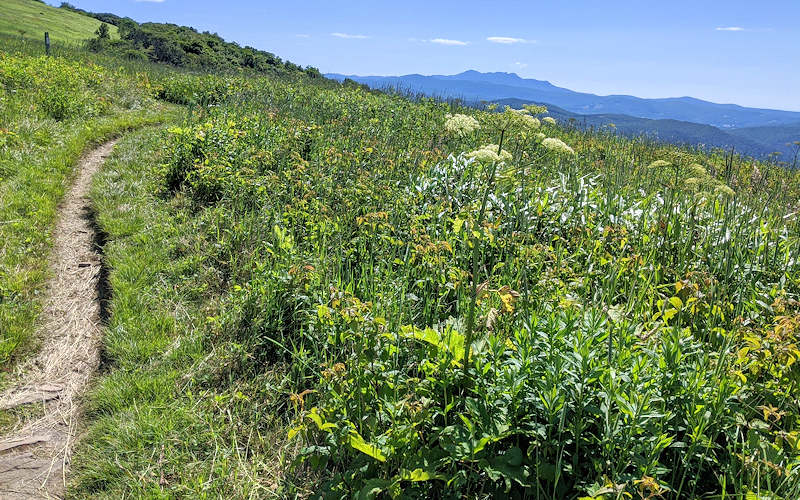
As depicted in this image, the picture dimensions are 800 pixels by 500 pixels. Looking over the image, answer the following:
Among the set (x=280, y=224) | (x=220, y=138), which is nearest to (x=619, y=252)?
(x=280, y=224)

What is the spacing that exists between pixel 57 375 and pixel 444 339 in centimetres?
334

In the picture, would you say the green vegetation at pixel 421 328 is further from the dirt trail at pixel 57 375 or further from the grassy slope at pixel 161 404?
the dirt trail at pixel 57 375

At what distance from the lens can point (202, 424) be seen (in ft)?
11.4

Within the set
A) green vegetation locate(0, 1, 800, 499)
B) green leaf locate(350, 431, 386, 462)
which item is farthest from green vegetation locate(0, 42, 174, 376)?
green leaf locate(350, 431, 386, 462)

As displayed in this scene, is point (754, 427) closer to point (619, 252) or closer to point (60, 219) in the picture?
point (619, 252)

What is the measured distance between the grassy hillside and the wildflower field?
4818 centimetres

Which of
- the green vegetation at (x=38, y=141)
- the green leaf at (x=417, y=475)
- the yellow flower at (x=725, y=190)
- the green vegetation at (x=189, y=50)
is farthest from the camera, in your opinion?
the green vegetation at (x=189, y=50)

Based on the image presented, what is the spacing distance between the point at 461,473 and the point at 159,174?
7732 millimetres

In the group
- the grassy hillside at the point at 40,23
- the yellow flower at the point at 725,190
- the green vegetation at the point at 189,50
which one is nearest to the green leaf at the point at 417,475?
the yellow flower at the point at 725,190

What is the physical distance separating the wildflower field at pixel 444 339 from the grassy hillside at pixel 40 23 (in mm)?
48178

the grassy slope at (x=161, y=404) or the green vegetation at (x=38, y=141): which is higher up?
the green vegetation at (x=38, y=141)

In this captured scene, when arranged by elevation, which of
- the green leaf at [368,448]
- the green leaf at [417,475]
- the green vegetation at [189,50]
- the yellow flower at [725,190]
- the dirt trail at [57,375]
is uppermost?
the green vegetation at [189,50]

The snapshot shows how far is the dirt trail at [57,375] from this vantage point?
10.3ft

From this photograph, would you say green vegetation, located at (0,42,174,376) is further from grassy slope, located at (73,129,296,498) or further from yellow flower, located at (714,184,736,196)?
yellow flower, located at (714,184,736,196)
